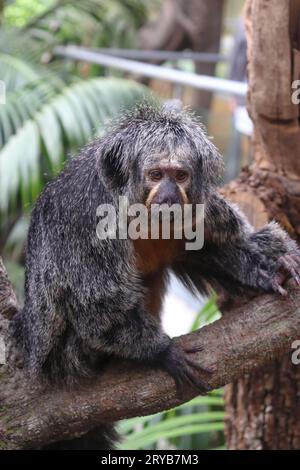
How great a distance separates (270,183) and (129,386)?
117 cm

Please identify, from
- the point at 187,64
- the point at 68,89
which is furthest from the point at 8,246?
the point at 187,64

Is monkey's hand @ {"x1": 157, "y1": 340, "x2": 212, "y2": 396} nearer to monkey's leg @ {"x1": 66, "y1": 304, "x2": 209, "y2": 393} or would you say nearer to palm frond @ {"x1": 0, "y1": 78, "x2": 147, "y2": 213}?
monkey's leg @ {"x1": 66, "y1": 304, "x2": 209, "y2": 393}

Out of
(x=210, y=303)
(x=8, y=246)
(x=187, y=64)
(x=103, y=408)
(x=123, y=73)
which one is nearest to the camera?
(x=103, y=408)

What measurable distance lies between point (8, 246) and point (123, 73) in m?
2.43

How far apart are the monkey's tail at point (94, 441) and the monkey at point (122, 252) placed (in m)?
0.01

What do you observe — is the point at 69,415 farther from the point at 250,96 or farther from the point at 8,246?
the point at 8,246

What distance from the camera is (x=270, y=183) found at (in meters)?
2.91

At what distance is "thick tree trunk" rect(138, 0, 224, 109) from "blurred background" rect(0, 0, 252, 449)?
0.01 m

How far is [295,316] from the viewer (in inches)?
90.5

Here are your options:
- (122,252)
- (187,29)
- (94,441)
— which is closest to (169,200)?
(122,252)

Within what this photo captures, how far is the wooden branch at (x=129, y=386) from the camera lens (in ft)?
7.20

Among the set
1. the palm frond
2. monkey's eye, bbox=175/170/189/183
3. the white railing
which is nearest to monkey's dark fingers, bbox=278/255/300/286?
monkey's eye, bbox=175/170/189/183

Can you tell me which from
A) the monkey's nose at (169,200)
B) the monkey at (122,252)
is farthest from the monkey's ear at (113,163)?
the monkey's nose at (169,200)

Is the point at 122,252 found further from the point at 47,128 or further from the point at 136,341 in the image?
the point at 47,128
